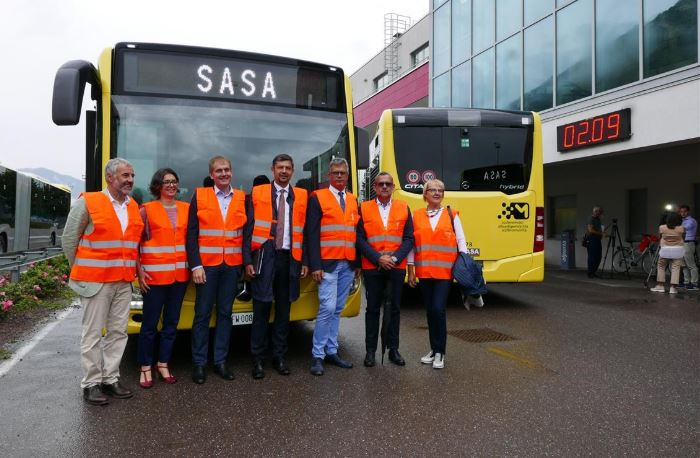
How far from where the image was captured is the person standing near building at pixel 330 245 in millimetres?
4859

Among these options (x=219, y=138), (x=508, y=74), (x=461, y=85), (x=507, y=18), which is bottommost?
(x=219, y=138)

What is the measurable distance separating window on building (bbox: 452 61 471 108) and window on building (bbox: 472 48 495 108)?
1.29 feet

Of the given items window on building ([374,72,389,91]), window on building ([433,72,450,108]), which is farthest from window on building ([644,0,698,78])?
window on building ([374,72,389,91])

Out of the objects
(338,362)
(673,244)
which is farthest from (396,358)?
(673,244)

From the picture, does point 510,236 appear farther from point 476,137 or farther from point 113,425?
point 113,425

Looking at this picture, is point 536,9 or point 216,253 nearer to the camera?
point 216,253

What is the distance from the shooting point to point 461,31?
19.9 m

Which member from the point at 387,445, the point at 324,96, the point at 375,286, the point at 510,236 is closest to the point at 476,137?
the point at 510,236

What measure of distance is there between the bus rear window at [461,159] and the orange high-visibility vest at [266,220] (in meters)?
3.94

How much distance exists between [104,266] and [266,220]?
1310 millimetres

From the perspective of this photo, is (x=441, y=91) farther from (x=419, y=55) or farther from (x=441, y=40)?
(x=419, y=55)

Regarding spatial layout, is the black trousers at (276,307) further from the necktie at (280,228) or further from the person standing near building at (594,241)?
the person standing near building at (594,241)

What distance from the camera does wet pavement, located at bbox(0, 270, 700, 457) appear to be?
3326 mm

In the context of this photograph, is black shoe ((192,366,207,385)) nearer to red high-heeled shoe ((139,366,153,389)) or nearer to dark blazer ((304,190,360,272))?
red high-heeled shoe ((139,366,153,389))
